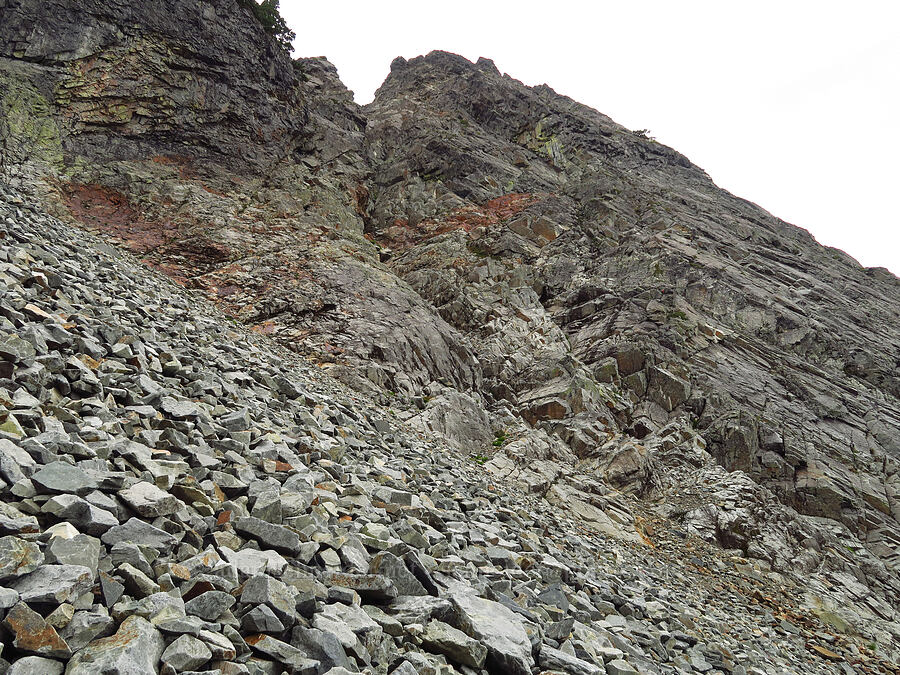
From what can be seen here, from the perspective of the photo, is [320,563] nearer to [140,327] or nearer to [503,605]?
[503,605]

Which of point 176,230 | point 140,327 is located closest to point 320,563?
point 140,327

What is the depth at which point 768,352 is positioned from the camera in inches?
1043

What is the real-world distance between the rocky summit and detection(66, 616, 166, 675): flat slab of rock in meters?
0.02

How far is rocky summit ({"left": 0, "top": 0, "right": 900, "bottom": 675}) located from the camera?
3850mm

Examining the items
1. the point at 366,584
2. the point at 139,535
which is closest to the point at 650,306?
the point at 366,584

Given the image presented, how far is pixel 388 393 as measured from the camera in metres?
16.8

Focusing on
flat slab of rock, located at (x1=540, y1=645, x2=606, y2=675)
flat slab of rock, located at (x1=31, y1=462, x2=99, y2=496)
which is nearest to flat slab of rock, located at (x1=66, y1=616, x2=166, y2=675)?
flat slab of rock, located at (x1=31, y1=462, x2=99, y2=496)

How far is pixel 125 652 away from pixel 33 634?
467 millimetres

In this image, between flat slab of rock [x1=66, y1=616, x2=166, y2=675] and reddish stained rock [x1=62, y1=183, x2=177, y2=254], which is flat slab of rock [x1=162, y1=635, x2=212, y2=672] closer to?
flat slab of rock [x1=66, y1=616, x2=166, y2=675]

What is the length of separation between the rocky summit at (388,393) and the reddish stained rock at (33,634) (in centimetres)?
1

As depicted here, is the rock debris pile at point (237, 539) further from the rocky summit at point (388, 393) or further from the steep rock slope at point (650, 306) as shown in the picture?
the steep rock slope at point (650, 306)

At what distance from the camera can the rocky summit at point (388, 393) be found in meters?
3.85

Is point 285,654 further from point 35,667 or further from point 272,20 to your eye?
point 272,20

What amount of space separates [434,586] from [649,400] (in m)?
19.9
